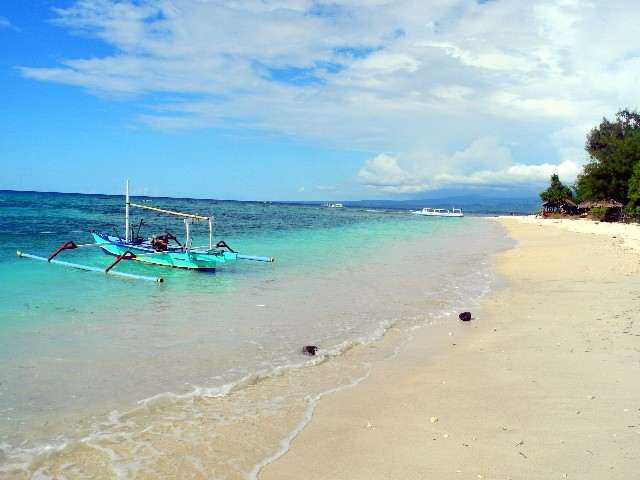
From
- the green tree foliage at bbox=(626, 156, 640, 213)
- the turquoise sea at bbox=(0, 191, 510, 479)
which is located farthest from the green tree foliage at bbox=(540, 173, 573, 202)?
the turquoise sea at bbox=(0, 191, 510, 479)

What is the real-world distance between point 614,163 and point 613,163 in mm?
160

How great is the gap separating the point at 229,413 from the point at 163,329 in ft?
16.5

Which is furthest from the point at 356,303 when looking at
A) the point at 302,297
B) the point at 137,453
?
the point at 137,453

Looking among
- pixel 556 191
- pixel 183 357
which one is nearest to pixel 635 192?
pixel 556 191

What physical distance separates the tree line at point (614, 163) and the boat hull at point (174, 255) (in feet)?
139

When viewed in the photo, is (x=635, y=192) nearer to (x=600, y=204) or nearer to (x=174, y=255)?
(x=600, y=204)

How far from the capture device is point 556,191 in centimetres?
7712

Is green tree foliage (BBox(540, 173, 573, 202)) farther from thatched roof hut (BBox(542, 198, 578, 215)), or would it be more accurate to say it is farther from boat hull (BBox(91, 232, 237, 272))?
boat hull (BBox(91, 232, 237, 272))

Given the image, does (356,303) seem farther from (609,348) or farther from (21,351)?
(21,351)

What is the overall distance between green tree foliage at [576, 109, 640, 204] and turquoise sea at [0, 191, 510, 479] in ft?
157

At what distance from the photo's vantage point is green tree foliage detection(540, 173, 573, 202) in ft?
251

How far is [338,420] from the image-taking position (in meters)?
6.36

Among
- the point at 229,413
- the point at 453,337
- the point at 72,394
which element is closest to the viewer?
the point at 229,413

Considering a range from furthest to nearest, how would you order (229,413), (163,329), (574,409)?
1. (163,329)
2. (229,413)
3. (574,409)
